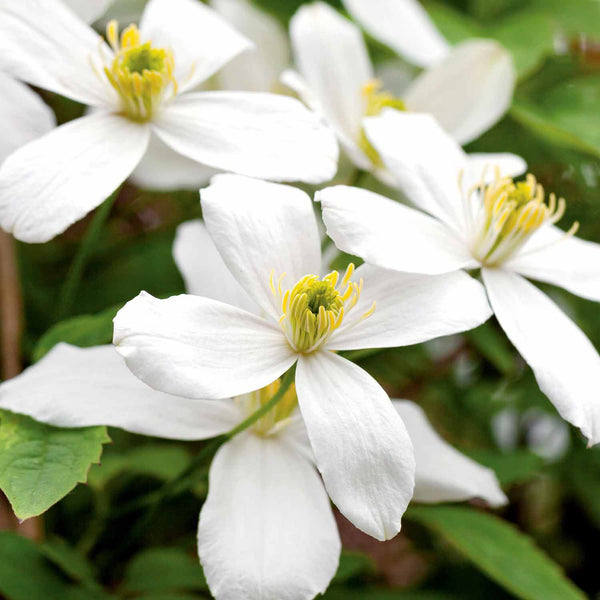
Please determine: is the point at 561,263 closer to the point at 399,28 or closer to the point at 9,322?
the point at 399,28

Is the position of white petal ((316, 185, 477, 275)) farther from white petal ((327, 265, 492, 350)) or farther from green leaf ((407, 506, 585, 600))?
green leaf ((407, 506, 585, 600))

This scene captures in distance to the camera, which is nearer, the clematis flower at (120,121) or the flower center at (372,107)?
the clematis flower at (120,121)

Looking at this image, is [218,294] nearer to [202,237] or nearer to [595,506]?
[202,237]

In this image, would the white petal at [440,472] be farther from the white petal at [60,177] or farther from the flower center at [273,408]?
the white petal at [60,177]

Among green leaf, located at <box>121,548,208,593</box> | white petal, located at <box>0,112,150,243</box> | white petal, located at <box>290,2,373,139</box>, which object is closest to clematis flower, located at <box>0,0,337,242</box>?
white petal, located at <box>0,112,150,243</box>

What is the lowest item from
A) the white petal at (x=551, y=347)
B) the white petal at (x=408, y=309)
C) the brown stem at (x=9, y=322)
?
the brown stem at (x=9, y=322)

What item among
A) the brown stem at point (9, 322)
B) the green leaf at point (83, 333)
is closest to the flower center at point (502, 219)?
the green leaf at point (83, 333)
